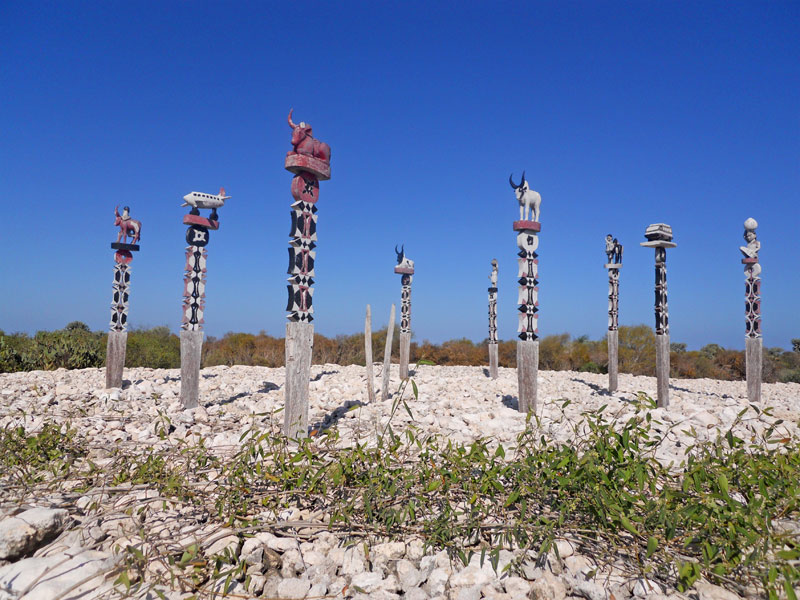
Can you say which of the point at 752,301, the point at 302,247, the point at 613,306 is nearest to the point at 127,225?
the point at 302,247

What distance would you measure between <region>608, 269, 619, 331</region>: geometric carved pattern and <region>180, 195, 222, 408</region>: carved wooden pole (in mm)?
9095

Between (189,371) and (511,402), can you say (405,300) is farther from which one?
(189,371)

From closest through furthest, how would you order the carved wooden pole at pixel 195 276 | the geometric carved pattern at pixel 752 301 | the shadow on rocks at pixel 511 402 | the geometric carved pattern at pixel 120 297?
1. the carved wooden pole at pixel 195 276
2. the shadow on rocks at pixel 511 402
3. the geometric carved pattern at pixel 120 297
4. the geometric carved pattern at pixel 752 301

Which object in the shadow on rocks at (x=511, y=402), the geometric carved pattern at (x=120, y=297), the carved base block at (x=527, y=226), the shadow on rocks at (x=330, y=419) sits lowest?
the shadow on rocks at (x=330, y=419)

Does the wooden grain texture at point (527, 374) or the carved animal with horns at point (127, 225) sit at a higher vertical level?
the carved animal with horns at point (127, 225)

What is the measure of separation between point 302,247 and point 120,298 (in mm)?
5986

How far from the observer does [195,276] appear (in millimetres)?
8336

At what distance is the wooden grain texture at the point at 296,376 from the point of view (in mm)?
5566

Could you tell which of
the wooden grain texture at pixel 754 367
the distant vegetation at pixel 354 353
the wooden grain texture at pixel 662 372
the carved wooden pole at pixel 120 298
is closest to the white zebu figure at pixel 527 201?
the wooden grain texture at pixel 662 372

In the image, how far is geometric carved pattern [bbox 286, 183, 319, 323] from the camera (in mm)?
5793

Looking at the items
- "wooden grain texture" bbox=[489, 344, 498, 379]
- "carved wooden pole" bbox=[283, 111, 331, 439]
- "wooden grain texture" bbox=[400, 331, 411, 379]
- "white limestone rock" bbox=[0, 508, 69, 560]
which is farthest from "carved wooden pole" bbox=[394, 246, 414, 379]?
"white limestone rock" bbox=[0, 508, 69, 560]

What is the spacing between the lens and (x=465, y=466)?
330 cm

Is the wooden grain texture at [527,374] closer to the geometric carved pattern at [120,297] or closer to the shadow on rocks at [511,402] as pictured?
the shadow on rocks at [511,402]

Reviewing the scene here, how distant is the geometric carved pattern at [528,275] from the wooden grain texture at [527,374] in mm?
218
